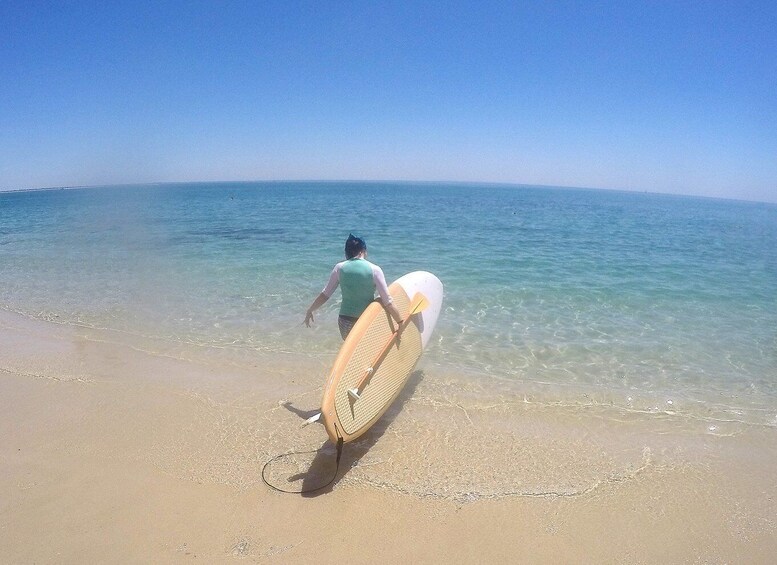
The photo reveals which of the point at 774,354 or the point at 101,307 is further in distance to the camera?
the point at 101,307

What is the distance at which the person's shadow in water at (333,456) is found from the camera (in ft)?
12.1

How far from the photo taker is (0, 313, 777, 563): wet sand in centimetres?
312

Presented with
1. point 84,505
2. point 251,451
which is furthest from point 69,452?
point 251,451

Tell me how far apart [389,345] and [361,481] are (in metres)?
1.42

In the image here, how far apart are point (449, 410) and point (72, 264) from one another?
1368 centimetres

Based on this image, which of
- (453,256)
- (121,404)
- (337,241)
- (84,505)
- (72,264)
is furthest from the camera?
(337,241)

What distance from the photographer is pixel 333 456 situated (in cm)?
411

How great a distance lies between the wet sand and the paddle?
0.62 meters

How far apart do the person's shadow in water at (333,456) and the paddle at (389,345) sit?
57cm

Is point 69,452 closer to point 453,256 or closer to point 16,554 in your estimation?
point 16,554

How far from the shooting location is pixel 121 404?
4.98 meters

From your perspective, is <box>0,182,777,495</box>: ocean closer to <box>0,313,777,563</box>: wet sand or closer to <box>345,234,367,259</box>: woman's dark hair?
<box>0,313,777,563</box>: wet sand

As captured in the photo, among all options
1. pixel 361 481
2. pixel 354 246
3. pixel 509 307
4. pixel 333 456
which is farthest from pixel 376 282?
pixel 509 307

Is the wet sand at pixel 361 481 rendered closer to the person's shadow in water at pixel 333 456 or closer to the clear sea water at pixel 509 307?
the person's shadow in water at pixel 333 456
